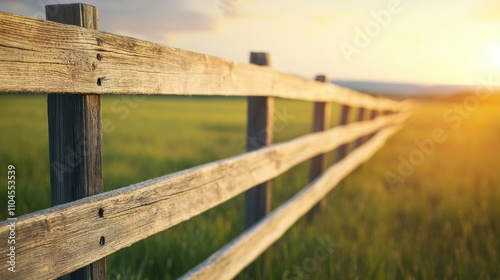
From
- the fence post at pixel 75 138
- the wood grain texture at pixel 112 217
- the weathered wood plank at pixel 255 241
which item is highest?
the fence post at pixel 75 138

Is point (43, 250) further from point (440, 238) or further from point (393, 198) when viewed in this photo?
point (393, 198)

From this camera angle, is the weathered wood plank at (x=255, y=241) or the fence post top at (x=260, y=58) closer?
the weathered wood plank at (x=255, y=241)

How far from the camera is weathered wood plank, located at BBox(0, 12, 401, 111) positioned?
125 cm

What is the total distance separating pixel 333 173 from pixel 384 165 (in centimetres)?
362

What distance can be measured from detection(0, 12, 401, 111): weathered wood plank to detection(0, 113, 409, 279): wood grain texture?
0.37 meters

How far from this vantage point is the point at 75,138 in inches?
61.7

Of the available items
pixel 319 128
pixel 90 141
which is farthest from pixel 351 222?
pixel 90 141

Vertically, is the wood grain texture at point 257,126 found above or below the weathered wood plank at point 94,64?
below

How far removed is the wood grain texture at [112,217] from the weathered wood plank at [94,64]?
0.37m

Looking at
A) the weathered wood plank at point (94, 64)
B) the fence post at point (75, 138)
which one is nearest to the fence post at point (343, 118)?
the weathered wood plank at point (94, 64)

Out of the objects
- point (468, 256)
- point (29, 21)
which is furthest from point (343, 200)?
point (29, 21)

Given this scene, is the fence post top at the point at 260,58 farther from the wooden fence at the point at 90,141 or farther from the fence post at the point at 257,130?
the wooden fence at the point at 90,141

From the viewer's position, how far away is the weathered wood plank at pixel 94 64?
125 cm

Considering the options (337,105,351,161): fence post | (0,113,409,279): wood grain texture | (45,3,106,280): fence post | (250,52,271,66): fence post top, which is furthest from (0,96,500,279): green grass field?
(45,3,106,280): fence post
